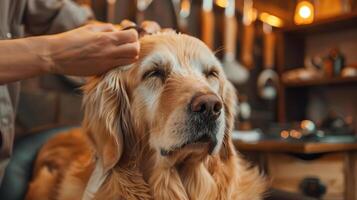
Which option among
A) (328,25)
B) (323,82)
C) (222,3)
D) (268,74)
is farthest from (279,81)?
(222,3)

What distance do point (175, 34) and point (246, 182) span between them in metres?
0.47

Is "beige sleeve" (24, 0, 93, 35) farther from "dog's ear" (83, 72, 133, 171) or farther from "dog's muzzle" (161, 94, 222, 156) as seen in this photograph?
"dog's muzzle" (161, 94, 222, 156)

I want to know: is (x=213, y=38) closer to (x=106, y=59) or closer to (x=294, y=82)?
(x=294, y=82)

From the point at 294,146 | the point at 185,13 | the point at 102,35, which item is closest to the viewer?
the point at 102,35

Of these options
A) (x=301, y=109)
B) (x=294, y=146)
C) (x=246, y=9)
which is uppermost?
Result: (x=246, y=9)

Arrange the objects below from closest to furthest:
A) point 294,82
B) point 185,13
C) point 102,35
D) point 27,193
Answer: point 102,35
point 27,193
point 185,13
point 294,82

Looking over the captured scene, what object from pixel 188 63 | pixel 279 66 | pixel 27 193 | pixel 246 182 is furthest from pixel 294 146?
pixel 279 66

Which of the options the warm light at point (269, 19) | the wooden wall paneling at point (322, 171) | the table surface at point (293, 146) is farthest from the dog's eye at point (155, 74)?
the warm light at point (269, 19)

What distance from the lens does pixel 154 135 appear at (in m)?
1.11

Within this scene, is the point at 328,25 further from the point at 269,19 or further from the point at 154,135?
the point at 154,135

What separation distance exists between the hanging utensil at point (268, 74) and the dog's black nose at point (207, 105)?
7.60 ft

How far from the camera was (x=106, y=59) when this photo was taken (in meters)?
1.05

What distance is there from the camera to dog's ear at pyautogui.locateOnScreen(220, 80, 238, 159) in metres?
1.23

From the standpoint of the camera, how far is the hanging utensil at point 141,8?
2.42 meters
